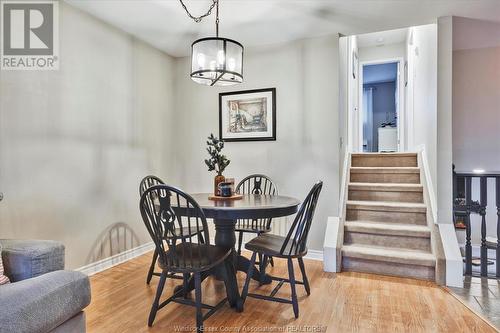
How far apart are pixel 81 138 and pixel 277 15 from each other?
85.7 inches

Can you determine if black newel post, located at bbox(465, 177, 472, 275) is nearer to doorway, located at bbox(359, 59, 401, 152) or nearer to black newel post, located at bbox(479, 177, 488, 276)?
black newel post, located at bbox(479, 177, 488, 276)

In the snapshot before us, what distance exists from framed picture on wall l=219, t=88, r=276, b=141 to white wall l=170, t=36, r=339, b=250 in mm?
72

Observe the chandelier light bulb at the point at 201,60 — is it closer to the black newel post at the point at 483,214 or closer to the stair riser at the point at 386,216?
the stair riser at the point at 386,216

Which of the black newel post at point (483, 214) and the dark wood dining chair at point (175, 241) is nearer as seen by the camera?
the dark wood dining chair at point (175, 241)

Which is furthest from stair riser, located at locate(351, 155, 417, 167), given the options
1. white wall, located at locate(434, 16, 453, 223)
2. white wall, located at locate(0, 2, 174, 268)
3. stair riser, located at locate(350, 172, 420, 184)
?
white wall, located at locate(0, 2, 174, 268)

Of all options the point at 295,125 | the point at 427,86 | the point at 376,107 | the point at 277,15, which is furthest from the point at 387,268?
the point at 376,107

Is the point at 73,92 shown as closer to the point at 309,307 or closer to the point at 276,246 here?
the point at 276,246

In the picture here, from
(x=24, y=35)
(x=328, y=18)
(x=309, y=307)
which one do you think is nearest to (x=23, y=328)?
(x=309, y=307)

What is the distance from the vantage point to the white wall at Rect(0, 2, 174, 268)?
2.29 metres

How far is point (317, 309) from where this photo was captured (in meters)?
2.16

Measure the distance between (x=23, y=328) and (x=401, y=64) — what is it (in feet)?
20.9

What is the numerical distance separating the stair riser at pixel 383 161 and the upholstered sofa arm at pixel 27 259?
12.4 ft

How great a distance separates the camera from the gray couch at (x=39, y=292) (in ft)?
3.76

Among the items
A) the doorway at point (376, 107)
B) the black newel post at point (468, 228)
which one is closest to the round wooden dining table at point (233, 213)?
the black newel post at point (468, 228)
